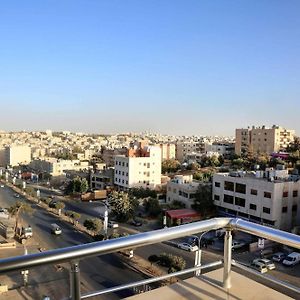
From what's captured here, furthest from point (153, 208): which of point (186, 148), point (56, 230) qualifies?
point (186, 148)

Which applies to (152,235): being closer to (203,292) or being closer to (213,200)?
(203,292)

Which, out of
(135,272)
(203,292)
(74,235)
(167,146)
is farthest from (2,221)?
(167,146)

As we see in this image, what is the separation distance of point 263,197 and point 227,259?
1514cm

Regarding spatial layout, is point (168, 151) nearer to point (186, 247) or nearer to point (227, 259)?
point (186, 247)

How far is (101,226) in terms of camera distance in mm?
16375

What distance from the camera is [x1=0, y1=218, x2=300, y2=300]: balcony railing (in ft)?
2.94

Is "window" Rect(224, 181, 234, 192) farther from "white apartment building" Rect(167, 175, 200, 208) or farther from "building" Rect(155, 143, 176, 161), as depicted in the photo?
"building" Rect(155, 143, 176, 161)

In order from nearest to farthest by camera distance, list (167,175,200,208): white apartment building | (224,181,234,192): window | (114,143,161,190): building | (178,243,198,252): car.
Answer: (178,243,198,252): car, (224,181,234,192): window, (167,175,200,208): white apartment building, (114,143,161,190): building

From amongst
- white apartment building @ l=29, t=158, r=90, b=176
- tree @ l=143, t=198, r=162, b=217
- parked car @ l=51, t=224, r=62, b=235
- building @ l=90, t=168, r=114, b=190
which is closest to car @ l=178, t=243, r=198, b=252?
parked car @ l=51, t=224, r=62, b=235

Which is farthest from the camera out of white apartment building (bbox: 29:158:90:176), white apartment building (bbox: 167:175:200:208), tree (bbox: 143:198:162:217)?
white apartment building (bbox: 29:158:90:176)

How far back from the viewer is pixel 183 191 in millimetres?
20031

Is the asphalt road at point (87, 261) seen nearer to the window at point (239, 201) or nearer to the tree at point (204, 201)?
the tree at point (204, 201)

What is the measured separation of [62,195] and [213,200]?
1383 centimetres

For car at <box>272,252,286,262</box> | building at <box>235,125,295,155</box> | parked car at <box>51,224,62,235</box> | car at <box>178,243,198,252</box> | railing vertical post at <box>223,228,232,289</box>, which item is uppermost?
railing vertical post at <box>223,228,232,289</box>
